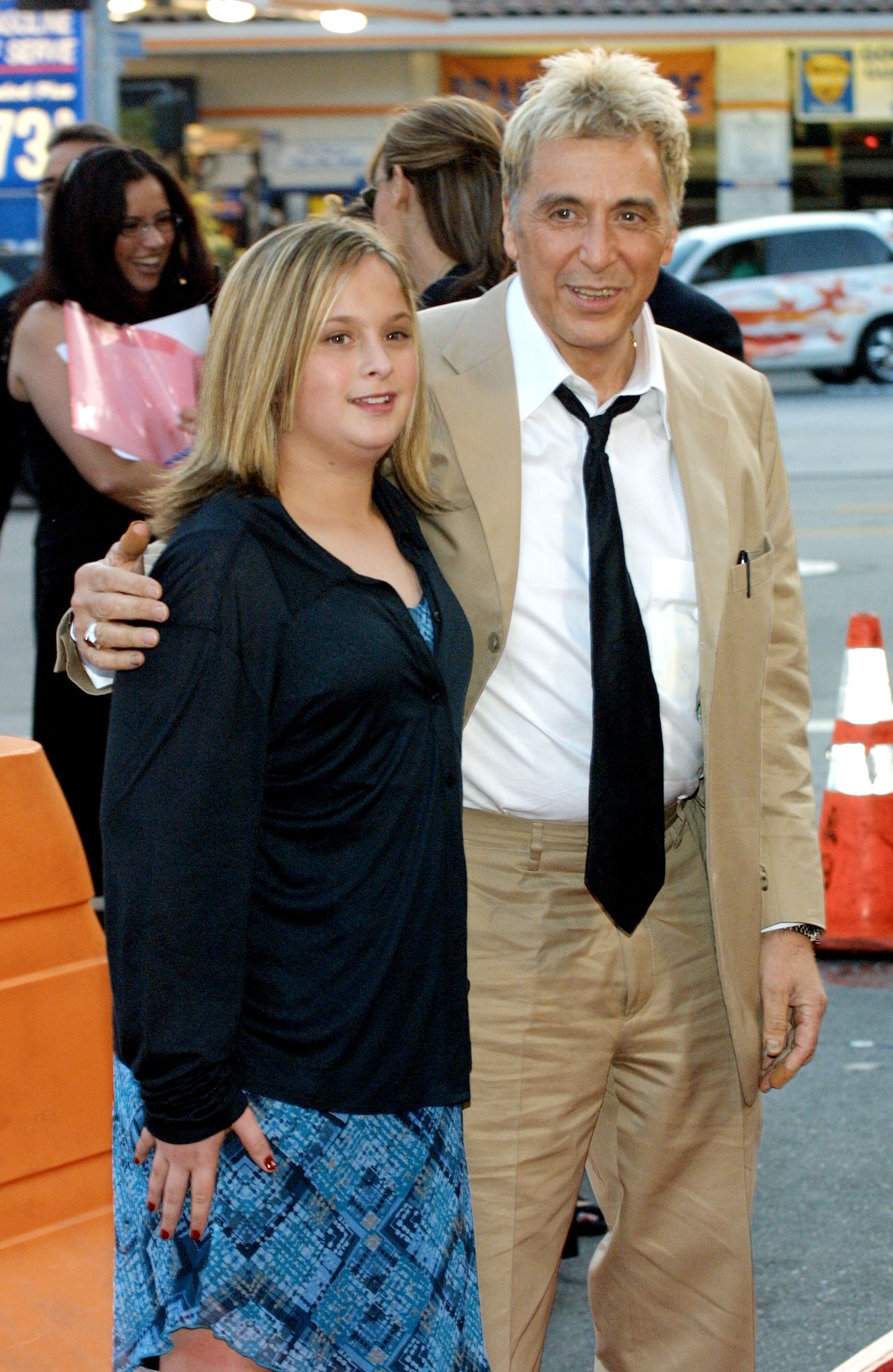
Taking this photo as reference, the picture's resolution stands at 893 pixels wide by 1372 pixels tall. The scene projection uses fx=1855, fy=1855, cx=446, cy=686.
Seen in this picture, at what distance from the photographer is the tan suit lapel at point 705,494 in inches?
103

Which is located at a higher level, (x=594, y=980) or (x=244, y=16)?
(x=244, y=16)

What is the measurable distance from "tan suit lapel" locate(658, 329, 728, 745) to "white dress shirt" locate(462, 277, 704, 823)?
33 mm

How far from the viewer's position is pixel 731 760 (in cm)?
265

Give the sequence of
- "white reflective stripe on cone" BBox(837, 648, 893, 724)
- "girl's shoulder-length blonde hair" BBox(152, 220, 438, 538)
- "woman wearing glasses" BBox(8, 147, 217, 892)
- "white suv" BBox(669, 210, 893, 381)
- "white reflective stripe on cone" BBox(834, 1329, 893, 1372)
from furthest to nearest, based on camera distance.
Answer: "white suv" BBox(669, 210, 893, 381) → "white reflective stripe on cone" BBox(837, 648, 893, 724) → "woman wearing glasses" BBox(8, 147, 217, 892) → "girl's shoulder-length blonde hair" BBox(152, 220, 438, 538) → "white reflective stripe on cone" BBox(834, 1329, 893, 1372)

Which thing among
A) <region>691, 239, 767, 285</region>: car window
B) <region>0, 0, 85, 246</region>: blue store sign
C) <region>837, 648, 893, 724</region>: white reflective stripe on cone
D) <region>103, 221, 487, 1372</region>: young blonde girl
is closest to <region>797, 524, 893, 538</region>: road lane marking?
<region>0, 0, 85, 246</region>: blue store sign

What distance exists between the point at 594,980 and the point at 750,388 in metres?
0.94

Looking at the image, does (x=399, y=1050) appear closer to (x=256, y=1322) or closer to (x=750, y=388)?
(x=256, y=1322)

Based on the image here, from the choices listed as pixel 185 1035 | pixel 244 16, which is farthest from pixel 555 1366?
pixel 244 16

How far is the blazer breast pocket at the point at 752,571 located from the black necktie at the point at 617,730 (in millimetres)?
156

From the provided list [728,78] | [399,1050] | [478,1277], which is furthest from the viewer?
[728,78]

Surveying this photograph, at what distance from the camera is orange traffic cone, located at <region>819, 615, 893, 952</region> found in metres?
5.40

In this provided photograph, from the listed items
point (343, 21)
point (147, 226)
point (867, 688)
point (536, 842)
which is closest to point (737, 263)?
point (343, 21)

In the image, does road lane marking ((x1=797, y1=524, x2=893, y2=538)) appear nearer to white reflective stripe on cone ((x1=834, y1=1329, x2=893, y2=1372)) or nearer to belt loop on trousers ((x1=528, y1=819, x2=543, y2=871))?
belt loop on trousers ((x1=528, y1=819, x2=543, y2=871))

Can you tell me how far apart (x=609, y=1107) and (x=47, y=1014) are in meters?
1.12
